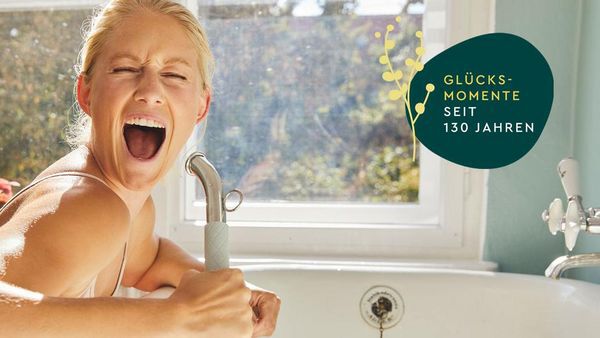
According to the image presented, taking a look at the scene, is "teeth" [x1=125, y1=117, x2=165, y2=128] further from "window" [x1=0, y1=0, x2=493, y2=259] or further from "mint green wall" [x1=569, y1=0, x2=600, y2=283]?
"mint green wall" [x1=569, y1=0, x2=600, y2=283]

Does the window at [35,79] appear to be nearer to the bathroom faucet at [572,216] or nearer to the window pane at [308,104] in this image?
the window pane at [308,104]

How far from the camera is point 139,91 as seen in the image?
3.43ft

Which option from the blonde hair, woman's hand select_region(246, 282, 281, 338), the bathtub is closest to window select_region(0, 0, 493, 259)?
the bathtub

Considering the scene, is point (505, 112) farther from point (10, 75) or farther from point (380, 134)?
point (10, 75)

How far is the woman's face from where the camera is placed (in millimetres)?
1042

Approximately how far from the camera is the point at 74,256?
81 centimetres

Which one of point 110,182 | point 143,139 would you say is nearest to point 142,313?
point 110,182

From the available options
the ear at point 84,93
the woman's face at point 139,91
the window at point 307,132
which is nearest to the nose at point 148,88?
the woman's face at point 139,91

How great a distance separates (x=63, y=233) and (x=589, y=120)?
4.13 ft

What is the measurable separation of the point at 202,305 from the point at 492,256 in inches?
44.9

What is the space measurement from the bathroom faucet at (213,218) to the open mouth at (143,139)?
0.64 feet

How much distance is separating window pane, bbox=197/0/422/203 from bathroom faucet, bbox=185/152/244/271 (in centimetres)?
101

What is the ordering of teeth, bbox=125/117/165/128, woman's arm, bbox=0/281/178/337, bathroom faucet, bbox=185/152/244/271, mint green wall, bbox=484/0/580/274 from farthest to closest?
mint green wall, bbox=484/0/580/274
teeth, bbox=125/117/165/128
bathroom faucet, bbox=185/152/244/271
woman's arm, bbox=0/281/178/337

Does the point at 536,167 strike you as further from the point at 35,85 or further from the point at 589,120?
the point at 35,85
